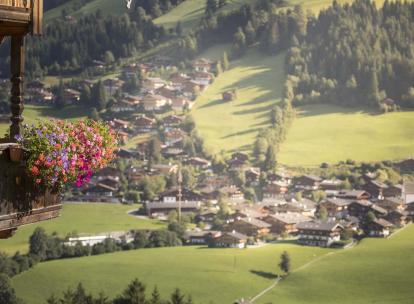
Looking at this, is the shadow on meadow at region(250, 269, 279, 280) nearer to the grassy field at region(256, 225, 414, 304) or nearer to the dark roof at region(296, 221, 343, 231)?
the grassy field at region(256, 225, 414, 304)

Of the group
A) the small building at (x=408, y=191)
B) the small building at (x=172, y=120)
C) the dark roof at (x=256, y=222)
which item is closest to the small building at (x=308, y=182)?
the dark roof at (x=256, y=222)

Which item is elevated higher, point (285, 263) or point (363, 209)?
point (363, 209)

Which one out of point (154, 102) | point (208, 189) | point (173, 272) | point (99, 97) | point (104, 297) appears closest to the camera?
point (104, 297)

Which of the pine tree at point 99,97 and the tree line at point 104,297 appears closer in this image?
the tree line at point 104,297

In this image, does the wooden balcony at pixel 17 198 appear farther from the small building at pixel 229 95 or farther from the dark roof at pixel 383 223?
the small building at pixel 229 95

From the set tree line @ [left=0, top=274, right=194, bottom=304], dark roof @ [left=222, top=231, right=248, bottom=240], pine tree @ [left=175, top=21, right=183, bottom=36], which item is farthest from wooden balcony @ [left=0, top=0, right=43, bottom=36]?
pine tree @ [left=175, top=21, right=183, bottom=36]

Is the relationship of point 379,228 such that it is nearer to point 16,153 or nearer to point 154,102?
point 154,102

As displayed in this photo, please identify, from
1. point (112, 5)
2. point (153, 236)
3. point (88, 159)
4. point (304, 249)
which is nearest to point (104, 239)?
point (153, 236)

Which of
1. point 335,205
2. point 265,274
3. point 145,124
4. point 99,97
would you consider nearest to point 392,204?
point 335,205
